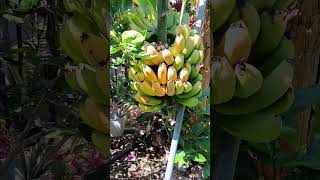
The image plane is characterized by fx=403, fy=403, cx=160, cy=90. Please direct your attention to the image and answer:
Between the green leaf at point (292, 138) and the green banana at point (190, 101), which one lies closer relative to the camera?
the green banana at point (190, 101)

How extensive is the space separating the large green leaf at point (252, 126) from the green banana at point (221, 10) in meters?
0.09

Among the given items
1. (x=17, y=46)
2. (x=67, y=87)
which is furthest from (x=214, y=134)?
(x=17, y=46)

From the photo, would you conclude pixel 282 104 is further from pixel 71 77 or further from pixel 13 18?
pixel 13 18

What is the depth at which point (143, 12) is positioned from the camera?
0.37 metres

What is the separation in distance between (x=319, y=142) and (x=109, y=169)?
0.24 m

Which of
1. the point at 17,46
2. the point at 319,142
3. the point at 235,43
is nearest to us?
the point at 235,43

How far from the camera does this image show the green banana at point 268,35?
39cm

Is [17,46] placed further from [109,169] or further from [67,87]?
[109,169]

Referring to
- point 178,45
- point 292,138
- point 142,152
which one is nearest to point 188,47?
point 178,45

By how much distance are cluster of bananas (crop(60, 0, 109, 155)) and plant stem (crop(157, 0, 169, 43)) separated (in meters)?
0.05

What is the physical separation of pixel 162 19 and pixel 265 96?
0.40 feet

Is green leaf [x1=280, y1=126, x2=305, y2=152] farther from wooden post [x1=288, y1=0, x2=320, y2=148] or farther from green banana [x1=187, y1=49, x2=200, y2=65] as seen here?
green banana [x1=187, y1=49, x2=200, y2=65]

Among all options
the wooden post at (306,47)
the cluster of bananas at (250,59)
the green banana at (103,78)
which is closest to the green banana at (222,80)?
the cluster of bananas at (250,59)

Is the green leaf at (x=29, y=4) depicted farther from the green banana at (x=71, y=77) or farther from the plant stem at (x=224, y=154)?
the plant stem at (x=224, y=154)
